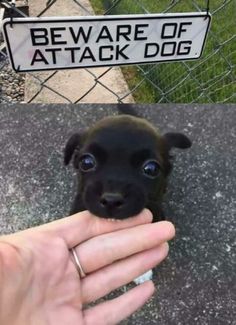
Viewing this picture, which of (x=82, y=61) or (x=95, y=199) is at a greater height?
(x=82, y=61)

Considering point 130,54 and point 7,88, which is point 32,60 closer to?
point 130,54

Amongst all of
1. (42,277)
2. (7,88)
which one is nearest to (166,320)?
(42,277)

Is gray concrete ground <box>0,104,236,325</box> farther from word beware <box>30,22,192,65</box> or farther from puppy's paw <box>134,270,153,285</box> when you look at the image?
word beware <box>30,22,192,65</box>

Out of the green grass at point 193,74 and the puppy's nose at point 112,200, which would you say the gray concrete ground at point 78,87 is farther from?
the puppy's nose at point 112,200

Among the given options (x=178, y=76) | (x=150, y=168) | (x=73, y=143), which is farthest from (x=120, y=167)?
(x=178, y=76)

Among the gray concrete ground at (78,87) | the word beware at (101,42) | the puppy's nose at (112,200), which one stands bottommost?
the gray concrete ground at (78,87)

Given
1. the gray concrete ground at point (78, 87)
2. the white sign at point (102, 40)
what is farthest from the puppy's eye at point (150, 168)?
the gray concrete ground at point (78, 87)
